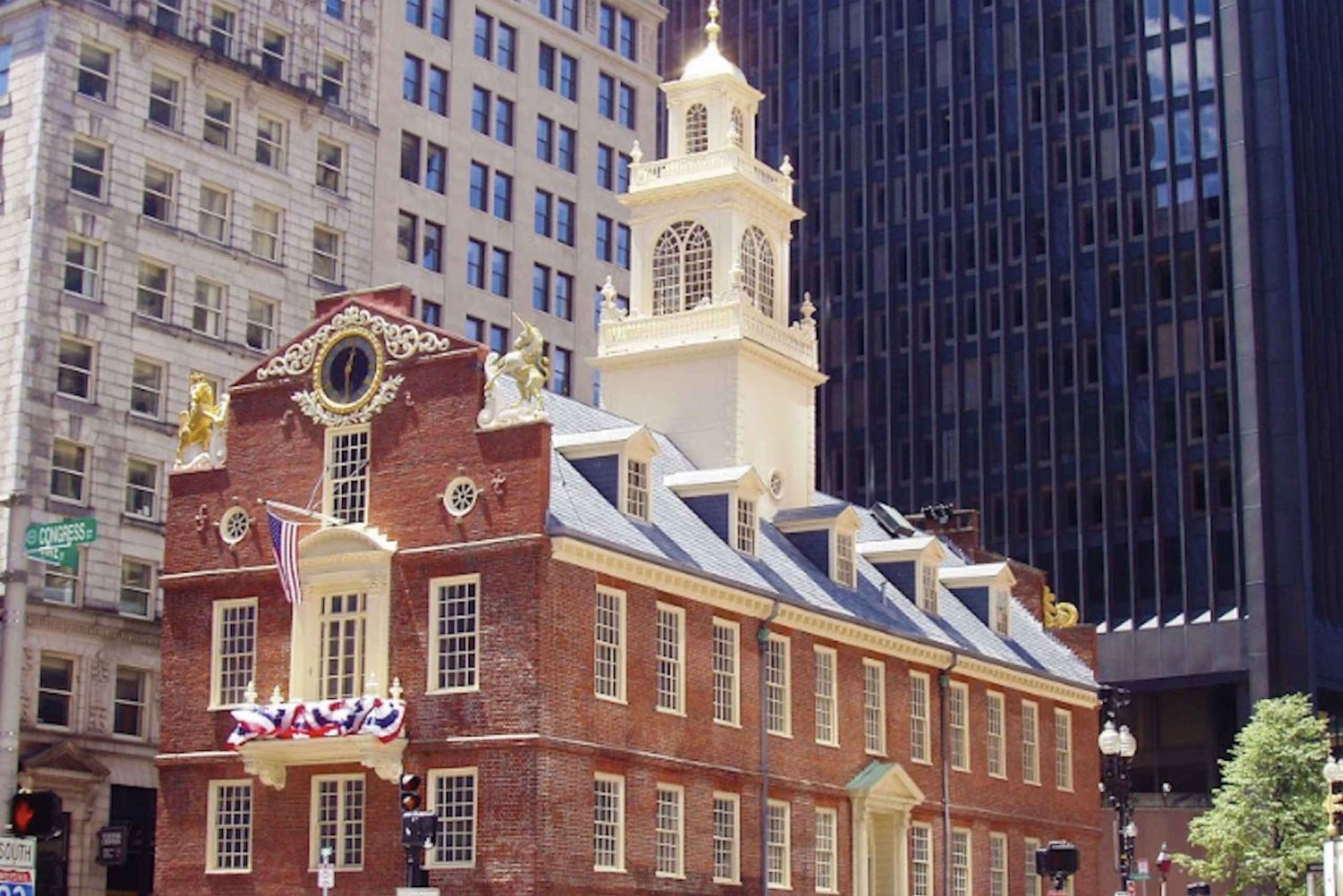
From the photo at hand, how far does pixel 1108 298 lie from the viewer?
363ft

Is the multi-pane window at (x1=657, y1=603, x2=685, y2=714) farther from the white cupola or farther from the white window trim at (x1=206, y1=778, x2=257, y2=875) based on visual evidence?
the white cupola

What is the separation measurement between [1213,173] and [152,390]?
184ft

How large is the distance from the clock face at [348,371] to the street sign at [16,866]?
2440 cm

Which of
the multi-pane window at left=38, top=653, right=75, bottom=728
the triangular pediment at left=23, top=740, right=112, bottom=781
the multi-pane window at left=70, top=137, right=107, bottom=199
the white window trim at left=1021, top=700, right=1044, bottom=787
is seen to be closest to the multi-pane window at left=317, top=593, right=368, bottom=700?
the triangular pediment at left=23, top=740, right=112, bottom=781

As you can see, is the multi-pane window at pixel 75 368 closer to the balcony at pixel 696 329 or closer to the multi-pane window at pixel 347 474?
the balcony at pixel 696 329

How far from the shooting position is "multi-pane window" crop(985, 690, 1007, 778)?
6319 centimetres

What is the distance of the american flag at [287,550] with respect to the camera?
4694cm

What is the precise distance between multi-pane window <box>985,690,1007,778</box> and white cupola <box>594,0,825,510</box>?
313 inches

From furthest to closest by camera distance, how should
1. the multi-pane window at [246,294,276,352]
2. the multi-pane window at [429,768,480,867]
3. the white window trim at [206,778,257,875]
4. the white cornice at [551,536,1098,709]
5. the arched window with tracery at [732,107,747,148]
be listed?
the multi-pane window at [246,294,276,352] < the arched window with tracery at [732,107,747,148] < the white window trim at [206,778,257,875] < the white cornice at [551,536,1098,709] < the multi-pane window at [429,768,480,867]

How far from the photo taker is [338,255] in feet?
263

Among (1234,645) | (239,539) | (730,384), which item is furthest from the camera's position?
(1234,645)

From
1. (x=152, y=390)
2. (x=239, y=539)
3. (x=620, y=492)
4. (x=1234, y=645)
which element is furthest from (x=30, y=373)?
(x=1234, y=645)

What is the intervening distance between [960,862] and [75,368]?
31.0 m

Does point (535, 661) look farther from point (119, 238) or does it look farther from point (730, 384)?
point (119, 238)
